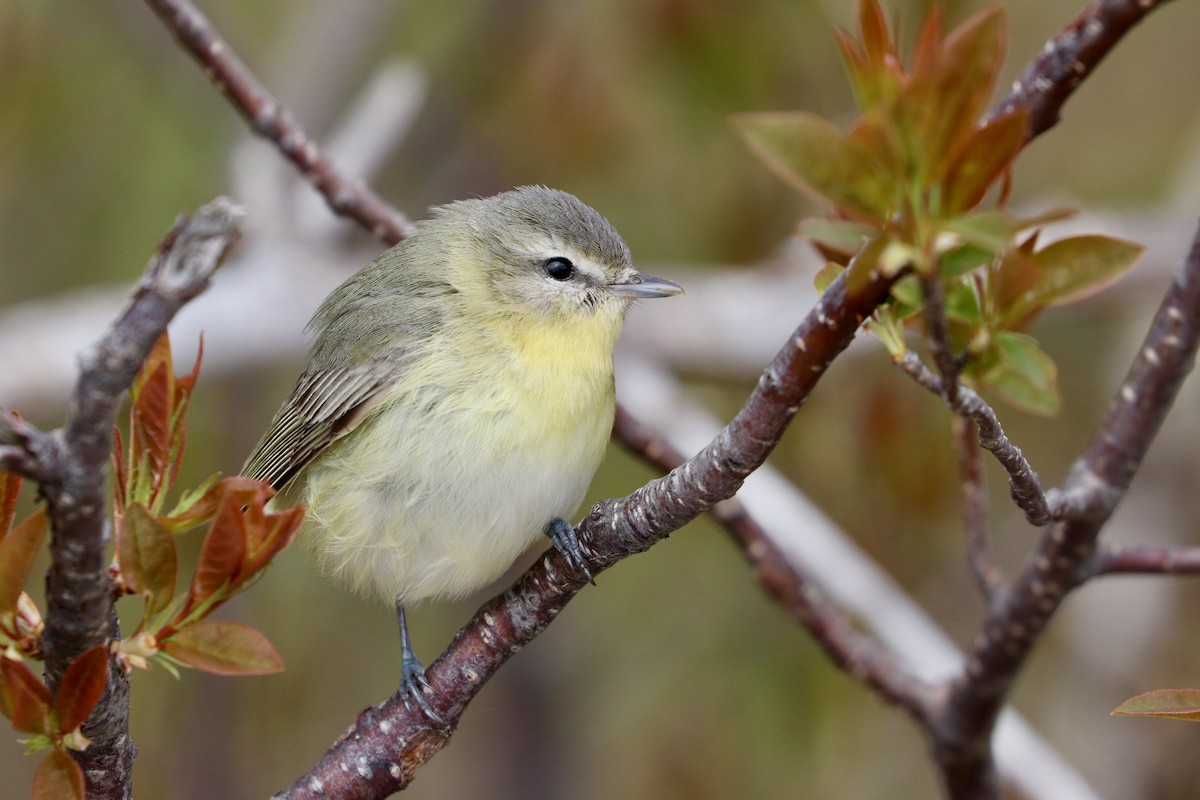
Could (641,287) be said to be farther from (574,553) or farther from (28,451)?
(28,451)

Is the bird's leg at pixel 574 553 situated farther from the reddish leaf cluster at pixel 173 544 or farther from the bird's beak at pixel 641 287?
the bird's beak at pixel 641 287

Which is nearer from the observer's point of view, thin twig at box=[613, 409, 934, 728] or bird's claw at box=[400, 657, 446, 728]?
bird's claw at box=[400, 657, 446, 728]

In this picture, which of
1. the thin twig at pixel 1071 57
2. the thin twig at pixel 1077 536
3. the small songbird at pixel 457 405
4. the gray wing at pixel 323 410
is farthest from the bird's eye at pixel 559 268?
the thin twig at pixel 1077 536

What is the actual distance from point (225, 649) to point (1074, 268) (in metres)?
1.28

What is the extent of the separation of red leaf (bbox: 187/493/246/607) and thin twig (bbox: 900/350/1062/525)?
3.00ft

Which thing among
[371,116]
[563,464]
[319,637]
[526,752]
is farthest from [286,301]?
[526,752]

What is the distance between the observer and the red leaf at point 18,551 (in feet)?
4.68

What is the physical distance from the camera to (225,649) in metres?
1.58

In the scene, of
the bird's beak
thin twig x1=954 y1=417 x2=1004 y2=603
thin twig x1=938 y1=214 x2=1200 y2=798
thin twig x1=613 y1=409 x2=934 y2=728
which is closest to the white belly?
thin twig x1=613 y1=409 x2=934 y2=728

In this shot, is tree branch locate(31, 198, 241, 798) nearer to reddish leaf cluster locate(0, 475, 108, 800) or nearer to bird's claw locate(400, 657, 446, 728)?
reddish leaf cluster locate(0, 475, 108, 800)

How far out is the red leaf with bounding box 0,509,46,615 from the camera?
1.43 metres

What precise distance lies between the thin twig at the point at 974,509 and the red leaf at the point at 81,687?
1.58 meters

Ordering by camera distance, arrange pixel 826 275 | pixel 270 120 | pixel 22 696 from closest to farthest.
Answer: pixel 22 696, pixel 826 275, pixel 270 120

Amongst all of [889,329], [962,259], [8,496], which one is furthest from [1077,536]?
[8,496]
